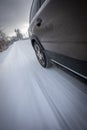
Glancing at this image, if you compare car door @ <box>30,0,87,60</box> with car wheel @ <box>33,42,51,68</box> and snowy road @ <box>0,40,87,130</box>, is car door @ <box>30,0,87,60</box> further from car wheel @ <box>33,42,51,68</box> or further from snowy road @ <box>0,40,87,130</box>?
car wheel @ <box>33,42,51,68</box>

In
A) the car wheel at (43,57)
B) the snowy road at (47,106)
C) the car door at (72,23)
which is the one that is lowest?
the snowy road at (47,106)

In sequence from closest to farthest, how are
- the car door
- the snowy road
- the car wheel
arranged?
the car door, the snowy road, the car wheel

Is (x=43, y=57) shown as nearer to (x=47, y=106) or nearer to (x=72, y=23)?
(x=47, y=106)

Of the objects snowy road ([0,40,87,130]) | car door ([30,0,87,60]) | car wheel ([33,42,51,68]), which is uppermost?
car door ([30,0,87,60])

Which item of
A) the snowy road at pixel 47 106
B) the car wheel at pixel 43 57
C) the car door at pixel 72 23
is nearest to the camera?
the car door at pixel 72 23

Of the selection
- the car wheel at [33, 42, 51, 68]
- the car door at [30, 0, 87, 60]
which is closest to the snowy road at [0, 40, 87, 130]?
the car wheel at [33, 42, 51, 68]

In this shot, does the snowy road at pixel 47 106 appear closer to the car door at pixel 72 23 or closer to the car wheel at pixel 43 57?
the car wheel at pixel 43 57

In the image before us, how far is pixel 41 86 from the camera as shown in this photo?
2.06 metres

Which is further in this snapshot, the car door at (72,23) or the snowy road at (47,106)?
the snowy road at (47,106)

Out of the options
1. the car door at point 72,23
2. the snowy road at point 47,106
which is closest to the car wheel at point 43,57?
the snowy road at point 47,106

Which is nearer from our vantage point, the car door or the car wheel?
the car door

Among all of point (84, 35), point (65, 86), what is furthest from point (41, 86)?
point (84, 35)

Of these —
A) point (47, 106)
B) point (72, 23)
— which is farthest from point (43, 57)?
point (72, 23)

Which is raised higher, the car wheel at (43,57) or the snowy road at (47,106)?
the car wheel at (43,57)
